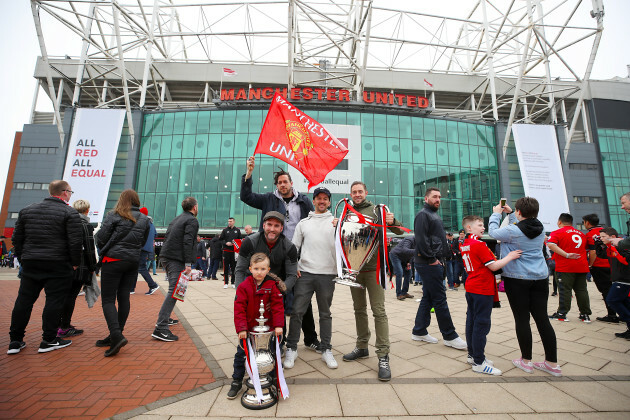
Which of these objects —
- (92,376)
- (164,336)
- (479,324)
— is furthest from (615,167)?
(92,376)

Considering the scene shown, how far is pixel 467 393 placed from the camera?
2.53 meters

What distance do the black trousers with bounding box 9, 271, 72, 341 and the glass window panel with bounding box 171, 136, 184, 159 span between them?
74.1 ft

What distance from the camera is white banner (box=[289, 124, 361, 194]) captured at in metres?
22.5

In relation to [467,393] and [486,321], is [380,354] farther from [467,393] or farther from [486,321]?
[486,321]

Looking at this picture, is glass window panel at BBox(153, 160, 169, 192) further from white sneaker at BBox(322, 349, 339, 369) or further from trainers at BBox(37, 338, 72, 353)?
white sneaker at BBox(322, 349, 339, 369)

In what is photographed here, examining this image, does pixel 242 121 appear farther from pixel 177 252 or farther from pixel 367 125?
pixel 177 252

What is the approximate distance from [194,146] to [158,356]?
76.3 feet

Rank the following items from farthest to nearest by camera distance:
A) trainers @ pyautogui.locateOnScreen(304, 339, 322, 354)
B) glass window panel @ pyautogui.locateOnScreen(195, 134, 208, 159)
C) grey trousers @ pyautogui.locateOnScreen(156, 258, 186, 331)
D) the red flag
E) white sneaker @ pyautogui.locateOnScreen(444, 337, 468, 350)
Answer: glass window panel @ pyautogui.locateOnScreen(195, 134, 208, 159) → the red flag → grey trousers @ pyautogui.locateOnScreen(156, 258, 186, 331) → white sneaker @ pyautogui.locateOnScreen(444, 337, 468, 350) → trainers @ pyautogui.locateOnScreen(304, 339, 322, 354)

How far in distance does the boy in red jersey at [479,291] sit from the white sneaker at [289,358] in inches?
73.6

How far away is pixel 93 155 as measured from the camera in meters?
21.6

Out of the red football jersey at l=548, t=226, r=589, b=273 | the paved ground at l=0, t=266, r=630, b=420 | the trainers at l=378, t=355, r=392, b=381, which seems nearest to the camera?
the paved ground at l=0, t=266, r=630, b=420

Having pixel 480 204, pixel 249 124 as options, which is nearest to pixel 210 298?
pixel 249 124

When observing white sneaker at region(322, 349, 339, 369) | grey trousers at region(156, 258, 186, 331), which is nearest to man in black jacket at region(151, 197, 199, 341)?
grey trousers at region(156, 258, 186, 331)

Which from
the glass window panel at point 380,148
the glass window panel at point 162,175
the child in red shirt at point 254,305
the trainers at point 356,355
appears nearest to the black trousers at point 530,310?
the trainers at point 356,355
